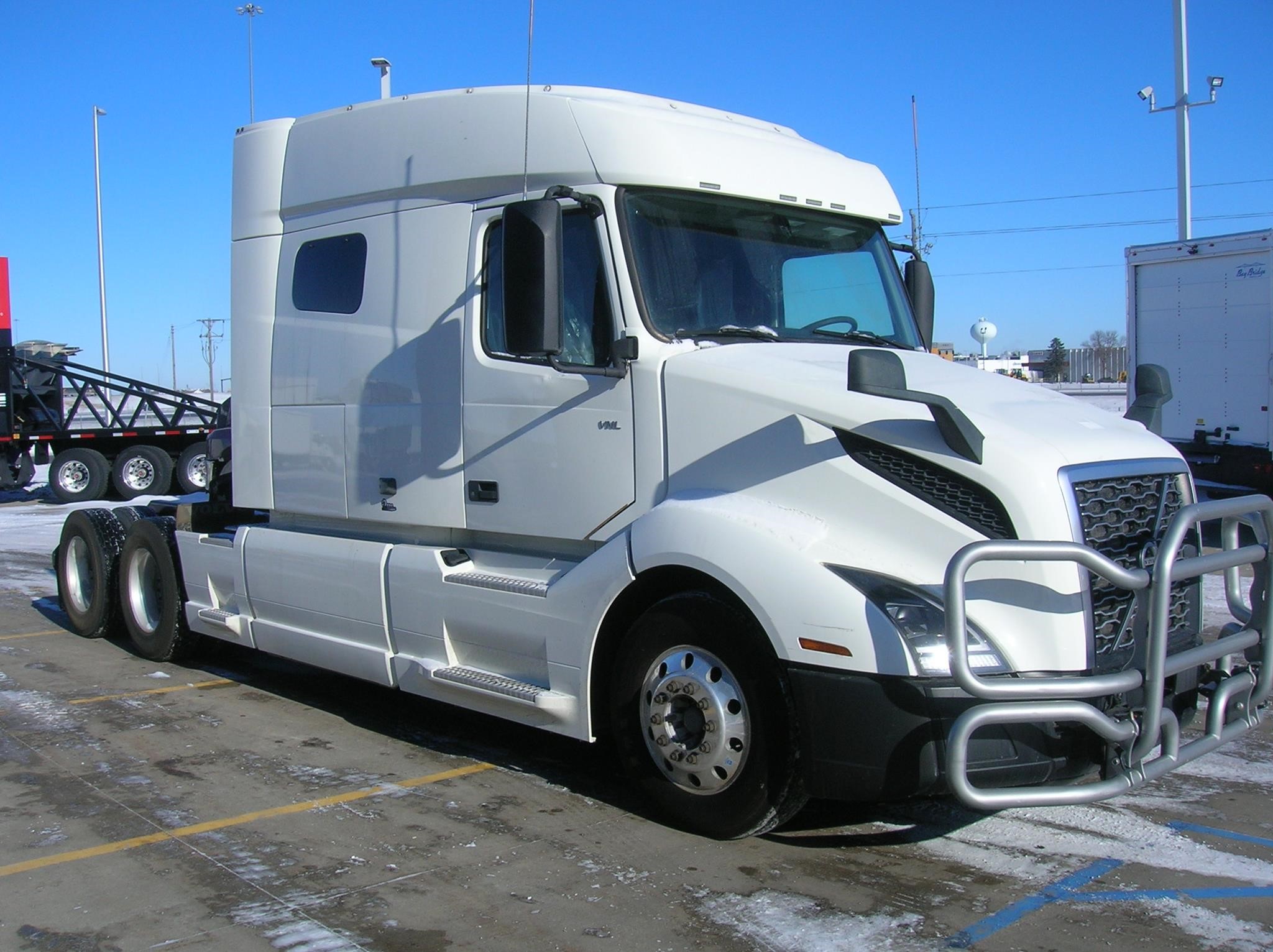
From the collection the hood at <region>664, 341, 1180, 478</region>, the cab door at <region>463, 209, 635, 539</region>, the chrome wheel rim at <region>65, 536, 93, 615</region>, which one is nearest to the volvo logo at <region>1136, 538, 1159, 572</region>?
the hood at <region>664, 341, 1180, 478</region>

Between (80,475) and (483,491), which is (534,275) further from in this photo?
(80,475)

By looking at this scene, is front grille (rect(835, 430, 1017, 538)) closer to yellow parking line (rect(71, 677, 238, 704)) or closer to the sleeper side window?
the sleeper side window

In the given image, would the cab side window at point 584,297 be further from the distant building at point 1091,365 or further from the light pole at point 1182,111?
the distant building at point 1091,365

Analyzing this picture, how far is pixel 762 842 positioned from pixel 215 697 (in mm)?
4088

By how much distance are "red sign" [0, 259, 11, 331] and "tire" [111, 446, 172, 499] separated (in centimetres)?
316

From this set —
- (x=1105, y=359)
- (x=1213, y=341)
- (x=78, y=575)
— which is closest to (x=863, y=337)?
(x=78, y=575)

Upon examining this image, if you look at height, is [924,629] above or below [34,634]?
above

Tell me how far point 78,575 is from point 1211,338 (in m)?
12.3

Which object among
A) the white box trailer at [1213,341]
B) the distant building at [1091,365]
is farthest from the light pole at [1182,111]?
the distant building at [1091,365]

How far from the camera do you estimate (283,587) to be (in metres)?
6.89

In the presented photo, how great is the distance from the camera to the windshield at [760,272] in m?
5.17

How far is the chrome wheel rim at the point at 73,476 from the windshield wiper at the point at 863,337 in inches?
779

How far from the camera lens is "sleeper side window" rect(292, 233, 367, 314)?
644cm

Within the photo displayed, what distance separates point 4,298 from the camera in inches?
886
